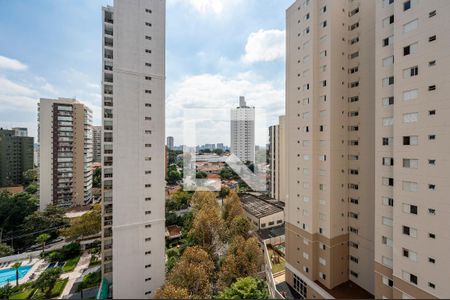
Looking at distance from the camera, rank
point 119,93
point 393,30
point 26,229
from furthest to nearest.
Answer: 1. point 26,229
2. point 119,93
3. point 393,30

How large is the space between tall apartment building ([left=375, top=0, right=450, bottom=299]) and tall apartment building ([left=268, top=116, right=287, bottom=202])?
718 inches

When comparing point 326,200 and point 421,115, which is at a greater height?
point 421,115

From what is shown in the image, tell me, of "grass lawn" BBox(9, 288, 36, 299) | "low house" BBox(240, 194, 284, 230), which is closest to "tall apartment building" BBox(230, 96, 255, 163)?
"low house" BBox(240, 194, 284, 230)

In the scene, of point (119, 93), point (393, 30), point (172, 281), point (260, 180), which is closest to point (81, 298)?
point (172, 281)

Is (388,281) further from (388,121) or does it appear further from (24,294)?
(24,294)

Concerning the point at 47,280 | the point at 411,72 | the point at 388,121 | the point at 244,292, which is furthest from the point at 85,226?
the point at 411,72

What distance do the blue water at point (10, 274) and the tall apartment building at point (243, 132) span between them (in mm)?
22991

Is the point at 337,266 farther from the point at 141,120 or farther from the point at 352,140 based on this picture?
the point at 141,120

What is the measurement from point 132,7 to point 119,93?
16.0 feet

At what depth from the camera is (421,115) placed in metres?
6.54

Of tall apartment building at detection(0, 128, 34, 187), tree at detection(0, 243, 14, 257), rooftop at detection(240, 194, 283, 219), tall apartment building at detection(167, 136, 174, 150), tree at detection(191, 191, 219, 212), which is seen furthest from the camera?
tall apartment building at detection(167, 136, 174, 150)

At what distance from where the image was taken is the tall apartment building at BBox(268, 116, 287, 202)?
86.0 ft

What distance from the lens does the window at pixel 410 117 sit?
6.65 metres

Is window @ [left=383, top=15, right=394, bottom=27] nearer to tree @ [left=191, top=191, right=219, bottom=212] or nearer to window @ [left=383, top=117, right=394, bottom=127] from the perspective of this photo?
window @ [left=383, top=117, right=394, bottom=127]
